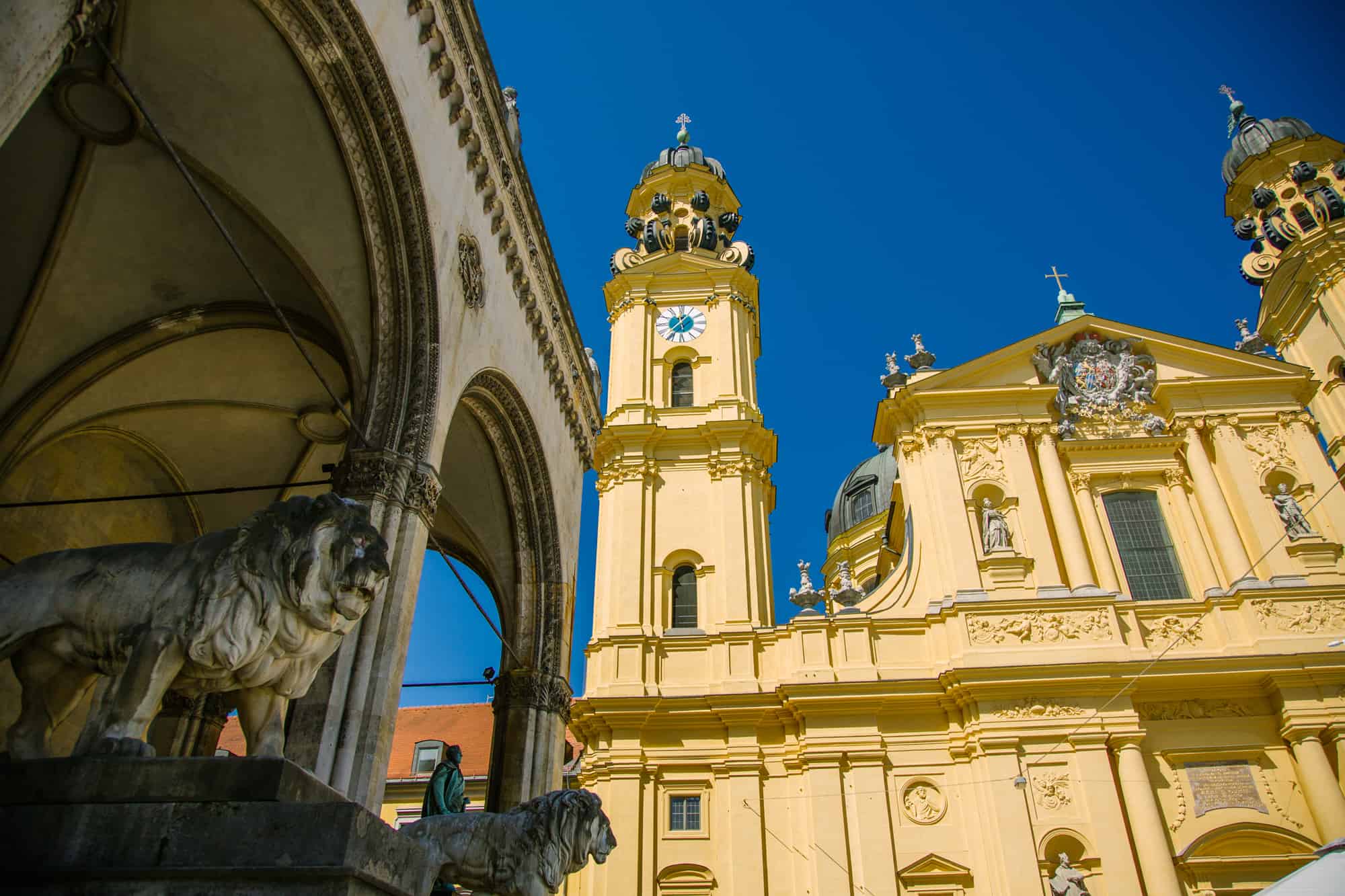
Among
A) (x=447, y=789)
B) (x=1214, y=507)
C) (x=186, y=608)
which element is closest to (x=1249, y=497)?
(x=1214, y=507)

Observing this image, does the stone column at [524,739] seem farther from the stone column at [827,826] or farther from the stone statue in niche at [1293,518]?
the stone statue in niche at [1293,518]

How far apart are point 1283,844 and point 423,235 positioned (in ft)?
63.7

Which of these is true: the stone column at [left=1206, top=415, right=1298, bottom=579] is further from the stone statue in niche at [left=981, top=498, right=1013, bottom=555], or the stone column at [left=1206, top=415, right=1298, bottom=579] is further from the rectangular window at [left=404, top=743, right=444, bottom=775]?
the rectangular window at [left=404, top=743, right=444, bottom=775]

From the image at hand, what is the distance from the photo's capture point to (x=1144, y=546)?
22797 mm

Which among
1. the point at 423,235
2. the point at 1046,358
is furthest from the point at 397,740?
the point at 423,235

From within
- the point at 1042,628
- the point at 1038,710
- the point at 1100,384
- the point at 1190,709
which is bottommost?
the point at 1038,710

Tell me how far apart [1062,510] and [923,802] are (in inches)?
292

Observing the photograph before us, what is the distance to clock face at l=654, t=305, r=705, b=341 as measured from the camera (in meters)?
28.3

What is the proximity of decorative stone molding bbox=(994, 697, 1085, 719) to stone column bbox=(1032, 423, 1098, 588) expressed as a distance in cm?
292

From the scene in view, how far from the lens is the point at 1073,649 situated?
789 inches

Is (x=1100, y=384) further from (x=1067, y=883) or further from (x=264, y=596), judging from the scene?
(x=264, y=596)

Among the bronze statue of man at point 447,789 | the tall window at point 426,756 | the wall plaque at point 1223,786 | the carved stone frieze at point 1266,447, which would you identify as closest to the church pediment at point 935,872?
the wall plaque at point 1223,786

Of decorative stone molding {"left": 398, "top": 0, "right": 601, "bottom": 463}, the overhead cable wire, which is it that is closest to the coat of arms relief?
decorative stone molding {"left": 398, "top": 0, "right": 601, "bottom": 463}

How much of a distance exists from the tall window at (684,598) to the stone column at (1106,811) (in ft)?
29.1
